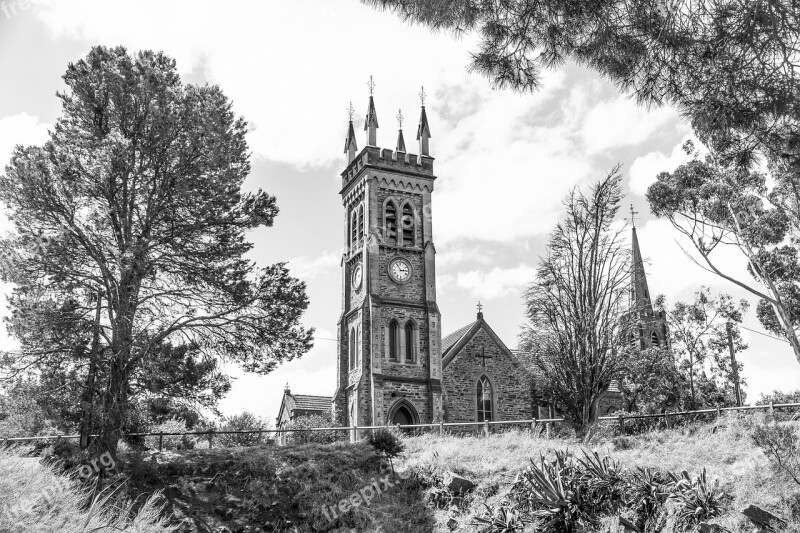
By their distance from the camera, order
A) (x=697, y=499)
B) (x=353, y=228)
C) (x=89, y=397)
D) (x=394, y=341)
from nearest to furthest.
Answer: (x=697, y=499)
(x=89, y=397)
(x=394, y=341)
(x=353, y=228)

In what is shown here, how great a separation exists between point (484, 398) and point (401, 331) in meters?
5.41

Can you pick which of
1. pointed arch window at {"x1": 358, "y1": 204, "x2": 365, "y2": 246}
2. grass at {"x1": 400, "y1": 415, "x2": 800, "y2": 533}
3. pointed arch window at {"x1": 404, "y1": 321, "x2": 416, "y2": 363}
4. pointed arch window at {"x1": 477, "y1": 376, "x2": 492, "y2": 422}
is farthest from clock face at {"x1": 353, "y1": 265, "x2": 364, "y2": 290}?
grass at {"x1": 400, "y1": 415, "x2": 800, "y2": 533}

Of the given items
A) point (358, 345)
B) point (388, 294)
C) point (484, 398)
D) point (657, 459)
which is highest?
point (388, 294)

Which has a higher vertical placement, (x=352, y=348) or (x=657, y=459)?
(x=352, y=348)

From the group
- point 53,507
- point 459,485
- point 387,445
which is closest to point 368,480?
point 387,445

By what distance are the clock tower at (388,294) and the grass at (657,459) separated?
40.7 ft

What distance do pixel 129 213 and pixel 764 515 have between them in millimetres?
15847

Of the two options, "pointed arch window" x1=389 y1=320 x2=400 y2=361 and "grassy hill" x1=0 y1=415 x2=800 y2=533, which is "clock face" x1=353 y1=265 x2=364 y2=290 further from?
"grassy hill" x1=0 y1=415 x2=800 y2=533

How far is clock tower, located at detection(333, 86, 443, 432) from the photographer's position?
35.2m

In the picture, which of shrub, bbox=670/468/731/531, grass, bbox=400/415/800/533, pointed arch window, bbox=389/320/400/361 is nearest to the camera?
shrub, bbox=670/468/731/531

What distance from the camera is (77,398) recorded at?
17.8 m

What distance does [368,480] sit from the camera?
18812 mm

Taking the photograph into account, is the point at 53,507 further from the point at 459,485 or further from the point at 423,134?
the point at 423,134

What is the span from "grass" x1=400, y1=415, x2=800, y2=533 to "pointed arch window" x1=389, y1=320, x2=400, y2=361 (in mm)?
13249
